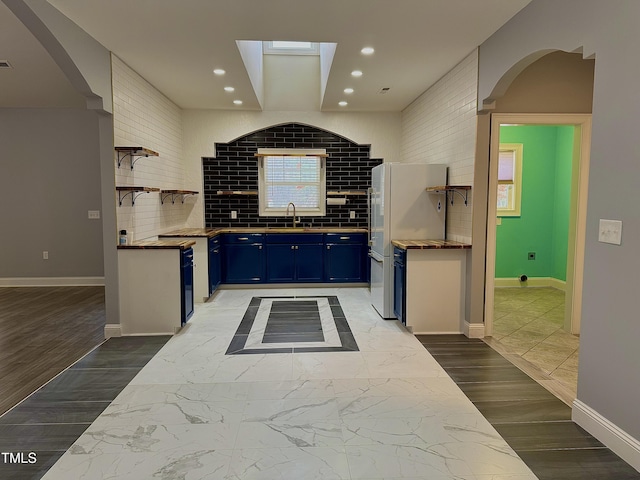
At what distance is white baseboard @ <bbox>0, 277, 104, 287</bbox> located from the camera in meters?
6.13

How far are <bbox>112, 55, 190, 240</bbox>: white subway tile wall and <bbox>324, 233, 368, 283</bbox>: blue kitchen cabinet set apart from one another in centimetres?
223

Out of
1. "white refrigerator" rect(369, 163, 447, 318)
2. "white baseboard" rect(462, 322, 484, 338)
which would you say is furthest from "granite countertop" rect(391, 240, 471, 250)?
"white baseboard" rect(462, 322, 484, 338)

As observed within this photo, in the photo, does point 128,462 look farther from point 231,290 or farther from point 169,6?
point 231,290

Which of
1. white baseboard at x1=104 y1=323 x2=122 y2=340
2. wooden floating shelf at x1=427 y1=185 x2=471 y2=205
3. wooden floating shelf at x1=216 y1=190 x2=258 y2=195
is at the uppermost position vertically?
wooden floating shelf at x1=216 y1=190 x2=258 y2=195

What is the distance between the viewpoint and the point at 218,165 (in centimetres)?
622

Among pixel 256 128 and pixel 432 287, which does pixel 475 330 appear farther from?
pixel 256 128

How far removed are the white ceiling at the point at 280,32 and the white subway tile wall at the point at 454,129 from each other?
0.57 feet

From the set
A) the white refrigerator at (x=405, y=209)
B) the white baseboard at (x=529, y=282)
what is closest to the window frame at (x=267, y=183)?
the white refrigerator at (x=405, y=209)

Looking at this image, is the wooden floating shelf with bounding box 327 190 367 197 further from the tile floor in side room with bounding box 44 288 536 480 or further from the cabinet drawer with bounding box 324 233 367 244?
the tile floor in side room with bounding box 44 288 536 480

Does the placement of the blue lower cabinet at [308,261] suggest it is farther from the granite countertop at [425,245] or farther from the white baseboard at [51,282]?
the white baseboard at [51,282]

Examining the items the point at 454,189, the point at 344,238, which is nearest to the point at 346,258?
the point at 344,238

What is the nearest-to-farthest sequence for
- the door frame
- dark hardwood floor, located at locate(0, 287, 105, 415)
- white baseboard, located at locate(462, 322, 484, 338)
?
dark hardwood floor, located at locate(0, 287, 105, 415)
the door frame
white baseboard, located at locate(462, 322, 484, 338)

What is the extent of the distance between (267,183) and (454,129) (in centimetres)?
312

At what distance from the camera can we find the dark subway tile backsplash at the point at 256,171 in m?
6.21
